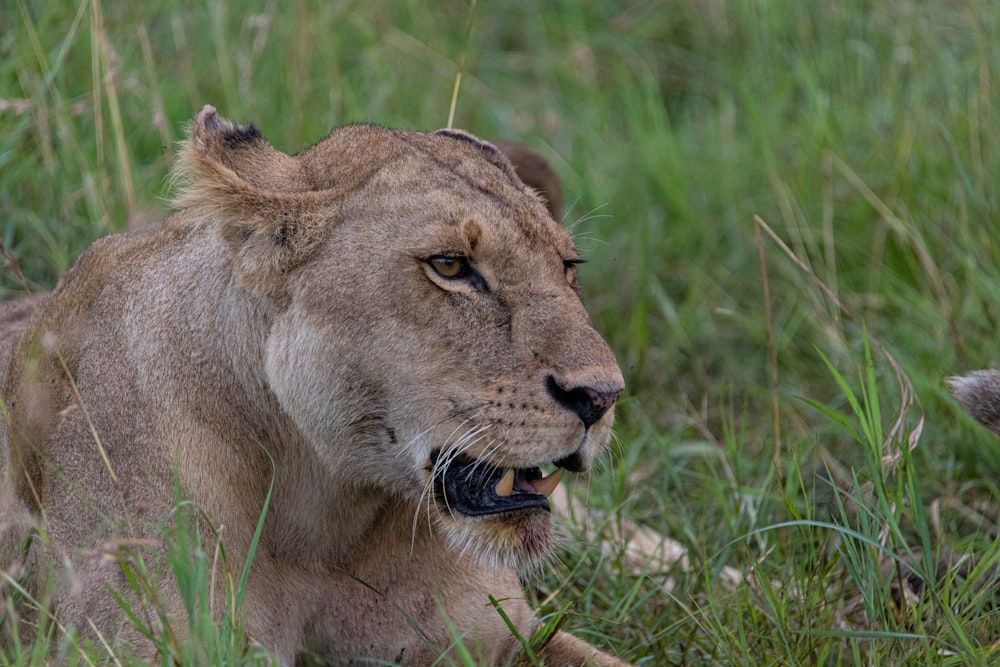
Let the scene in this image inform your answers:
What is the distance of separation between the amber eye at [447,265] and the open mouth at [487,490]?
33cm

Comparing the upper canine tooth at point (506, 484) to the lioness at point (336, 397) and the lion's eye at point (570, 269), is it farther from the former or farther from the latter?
the lion's eye at point (570, 269)

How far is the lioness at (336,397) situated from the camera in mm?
2525

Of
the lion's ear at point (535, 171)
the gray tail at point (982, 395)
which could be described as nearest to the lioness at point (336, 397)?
the gray tail at point (982, 395)

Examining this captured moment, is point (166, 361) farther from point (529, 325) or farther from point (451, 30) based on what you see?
point (451, 30)

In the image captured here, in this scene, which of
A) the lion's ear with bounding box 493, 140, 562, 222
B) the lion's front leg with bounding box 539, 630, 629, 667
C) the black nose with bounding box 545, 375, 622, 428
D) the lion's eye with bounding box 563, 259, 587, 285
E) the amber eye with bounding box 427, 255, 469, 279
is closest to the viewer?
the black nose with bounding box 545, 375, 622, 428

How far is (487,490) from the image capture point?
8.54ft

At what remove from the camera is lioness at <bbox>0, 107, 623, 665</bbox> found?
2.53 meters

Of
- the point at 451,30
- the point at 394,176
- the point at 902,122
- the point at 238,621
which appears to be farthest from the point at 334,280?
the point at 451,30

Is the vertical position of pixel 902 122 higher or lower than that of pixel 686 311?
higher

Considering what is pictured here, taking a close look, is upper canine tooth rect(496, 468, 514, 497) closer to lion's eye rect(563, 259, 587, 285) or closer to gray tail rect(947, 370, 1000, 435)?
lion's eye rect(563, 259, 587, 285)

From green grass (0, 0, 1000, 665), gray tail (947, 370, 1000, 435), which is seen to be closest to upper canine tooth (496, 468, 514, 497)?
green grass (0, 0, 1000, 665)

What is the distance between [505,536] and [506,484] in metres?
0.09

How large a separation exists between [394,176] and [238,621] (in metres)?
0.86

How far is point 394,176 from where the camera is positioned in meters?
2.68
